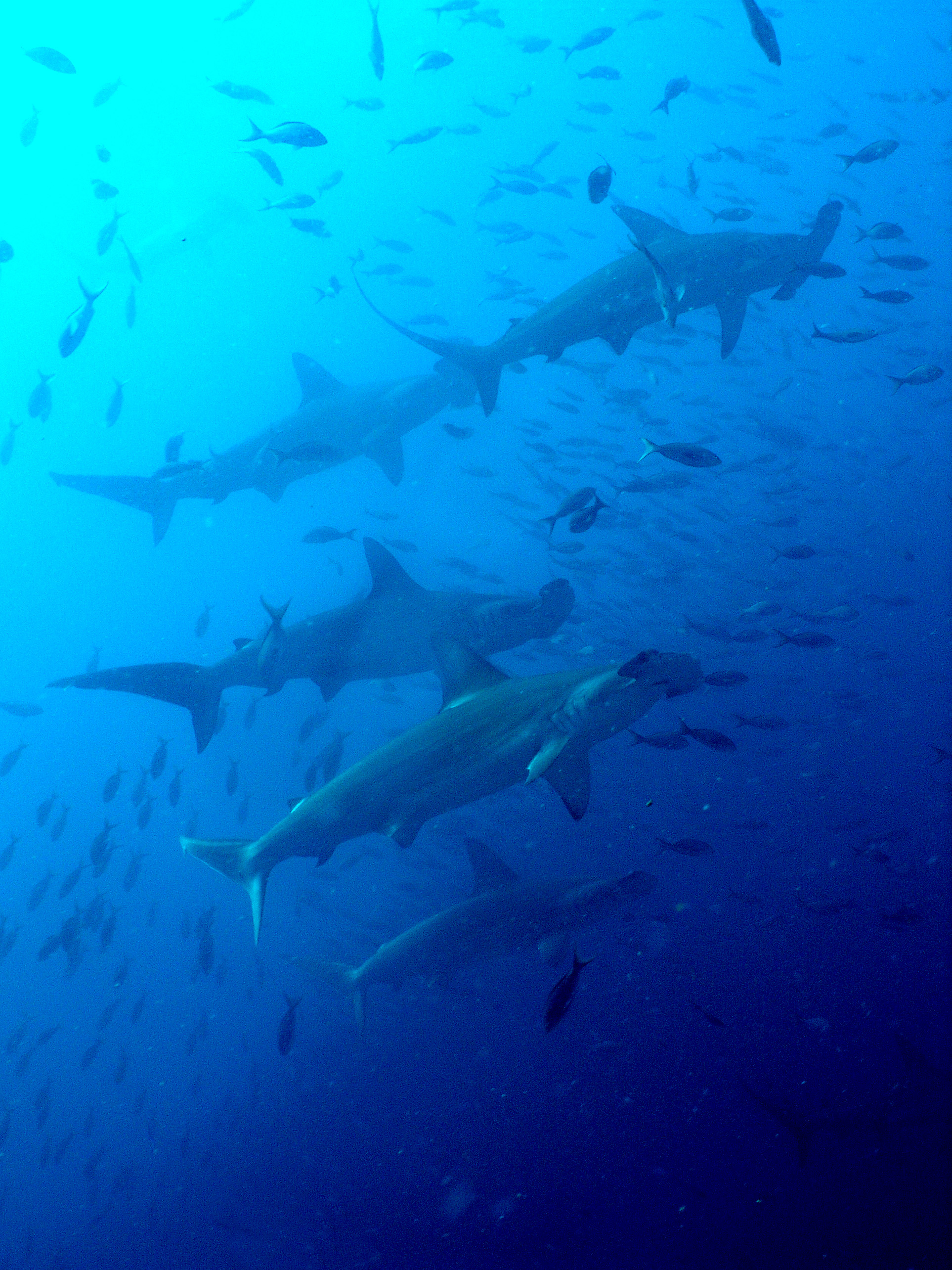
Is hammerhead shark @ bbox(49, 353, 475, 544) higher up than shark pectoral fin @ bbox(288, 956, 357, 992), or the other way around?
hammerhead shark @ bbox(49, 353, 475, 544)

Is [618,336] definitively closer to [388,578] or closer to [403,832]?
[388,578]

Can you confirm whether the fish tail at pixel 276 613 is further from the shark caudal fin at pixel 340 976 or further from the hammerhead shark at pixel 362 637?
the shark caudal fin at pixel 340 976

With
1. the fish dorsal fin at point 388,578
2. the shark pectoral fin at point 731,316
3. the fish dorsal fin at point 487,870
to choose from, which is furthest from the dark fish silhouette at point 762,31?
the fish dorsal fin at point 487,870

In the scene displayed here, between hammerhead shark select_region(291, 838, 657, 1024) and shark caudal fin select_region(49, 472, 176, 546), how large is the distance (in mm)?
6235

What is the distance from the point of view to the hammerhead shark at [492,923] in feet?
26.2

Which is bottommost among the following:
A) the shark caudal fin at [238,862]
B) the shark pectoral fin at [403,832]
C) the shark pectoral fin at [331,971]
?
the shark pectoral fin at [331,971]

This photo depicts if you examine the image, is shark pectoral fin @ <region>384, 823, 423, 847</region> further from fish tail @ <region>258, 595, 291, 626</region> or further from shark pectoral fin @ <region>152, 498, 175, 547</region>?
shark pectoral fin @ <region>152, 498, 175, 547</region>

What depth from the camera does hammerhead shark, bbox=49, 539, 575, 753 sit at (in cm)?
682

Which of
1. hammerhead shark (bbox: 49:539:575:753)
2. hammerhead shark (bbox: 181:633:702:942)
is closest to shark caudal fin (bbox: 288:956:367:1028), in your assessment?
hammerhead shark (bbox: 49:539:575:753)

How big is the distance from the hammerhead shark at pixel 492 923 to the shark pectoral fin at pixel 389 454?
16.7ft

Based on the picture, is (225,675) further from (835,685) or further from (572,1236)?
(835,685)

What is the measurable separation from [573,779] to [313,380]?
757 centimetres

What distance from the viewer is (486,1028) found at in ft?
50.0

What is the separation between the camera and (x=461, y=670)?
17.4 ft
